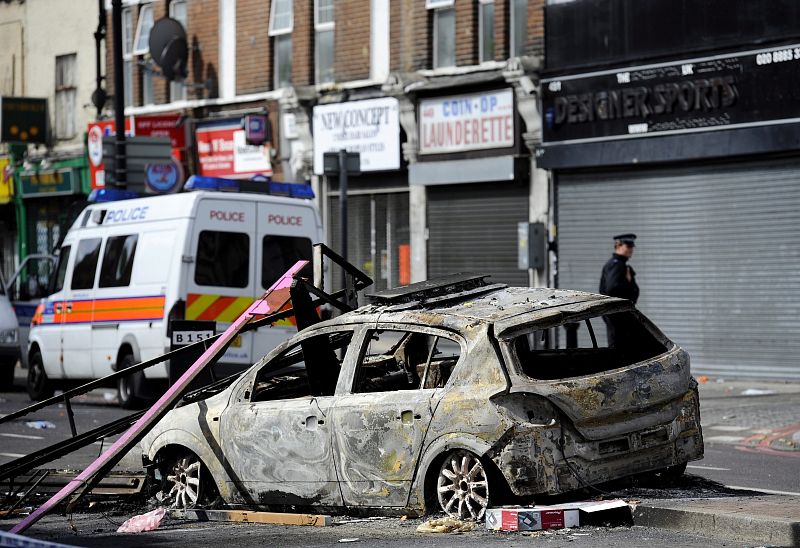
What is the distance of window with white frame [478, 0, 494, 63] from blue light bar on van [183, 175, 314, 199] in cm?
711

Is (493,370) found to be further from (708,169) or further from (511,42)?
(511,42)

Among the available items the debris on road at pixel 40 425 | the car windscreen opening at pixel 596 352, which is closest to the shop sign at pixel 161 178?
the debris on road at pixel 40 425

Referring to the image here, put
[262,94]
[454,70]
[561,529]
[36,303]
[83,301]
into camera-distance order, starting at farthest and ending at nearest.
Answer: [262,94]
[454,70]
[36,303]
[83,301]
[561,529]

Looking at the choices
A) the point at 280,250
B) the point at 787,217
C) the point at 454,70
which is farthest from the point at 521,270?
the point at 280,250

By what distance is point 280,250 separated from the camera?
1823 cm

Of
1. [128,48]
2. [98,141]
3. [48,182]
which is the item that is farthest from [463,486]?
[48,182]

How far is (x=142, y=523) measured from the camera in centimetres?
948

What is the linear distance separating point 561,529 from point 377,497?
1.25 meters

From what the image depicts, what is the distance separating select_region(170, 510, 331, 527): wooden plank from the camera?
30.8 ft

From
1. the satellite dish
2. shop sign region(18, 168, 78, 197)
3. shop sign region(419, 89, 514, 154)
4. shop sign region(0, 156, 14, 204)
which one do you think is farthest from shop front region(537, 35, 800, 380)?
shop sign region(0, 156, 14, 204)

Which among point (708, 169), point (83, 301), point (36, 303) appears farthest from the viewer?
point (36, 303)

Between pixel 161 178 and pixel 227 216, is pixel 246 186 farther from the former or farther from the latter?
pixel 161 178

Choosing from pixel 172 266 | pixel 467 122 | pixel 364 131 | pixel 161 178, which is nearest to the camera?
pixel 172 266

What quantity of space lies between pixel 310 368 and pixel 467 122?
15.7 m
